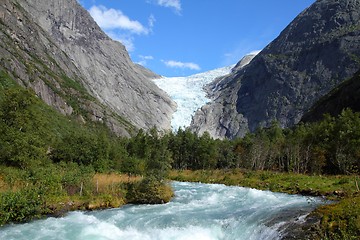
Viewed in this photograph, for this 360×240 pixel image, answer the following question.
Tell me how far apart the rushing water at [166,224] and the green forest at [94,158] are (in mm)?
2635

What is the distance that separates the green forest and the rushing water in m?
2.64

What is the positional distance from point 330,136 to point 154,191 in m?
45.3

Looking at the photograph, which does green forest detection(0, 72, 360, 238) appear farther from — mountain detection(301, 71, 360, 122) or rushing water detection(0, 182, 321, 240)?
mountain detection(301, 71, 360, 122)

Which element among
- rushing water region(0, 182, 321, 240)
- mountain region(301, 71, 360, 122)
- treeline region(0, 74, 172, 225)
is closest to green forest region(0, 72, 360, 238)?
treeline region(0, 74, 172, 225)

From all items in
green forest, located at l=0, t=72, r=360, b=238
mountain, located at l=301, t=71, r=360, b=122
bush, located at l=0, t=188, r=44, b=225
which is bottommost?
bush, located at l=0, t=188, r=44, b=225

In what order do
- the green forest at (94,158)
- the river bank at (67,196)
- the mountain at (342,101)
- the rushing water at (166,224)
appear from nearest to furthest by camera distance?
the rushing water at (166,224) → the river bank at (67,196) → the green forest at (94,158) → the mountain at (342,101)

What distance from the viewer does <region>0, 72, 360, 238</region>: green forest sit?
28.3 metres

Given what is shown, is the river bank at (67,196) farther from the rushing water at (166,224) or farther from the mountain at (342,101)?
the mountain at (342,101)

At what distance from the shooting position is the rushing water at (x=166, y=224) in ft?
66.3

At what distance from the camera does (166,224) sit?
75.0 feet

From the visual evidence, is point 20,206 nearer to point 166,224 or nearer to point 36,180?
point 36,180

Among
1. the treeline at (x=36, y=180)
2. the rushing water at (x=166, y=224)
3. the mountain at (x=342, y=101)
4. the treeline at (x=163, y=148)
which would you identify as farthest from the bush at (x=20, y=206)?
the mountain at (x=342, y=101)

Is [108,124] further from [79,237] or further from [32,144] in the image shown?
[79,237]

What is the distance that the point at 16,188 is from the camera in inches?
1080
